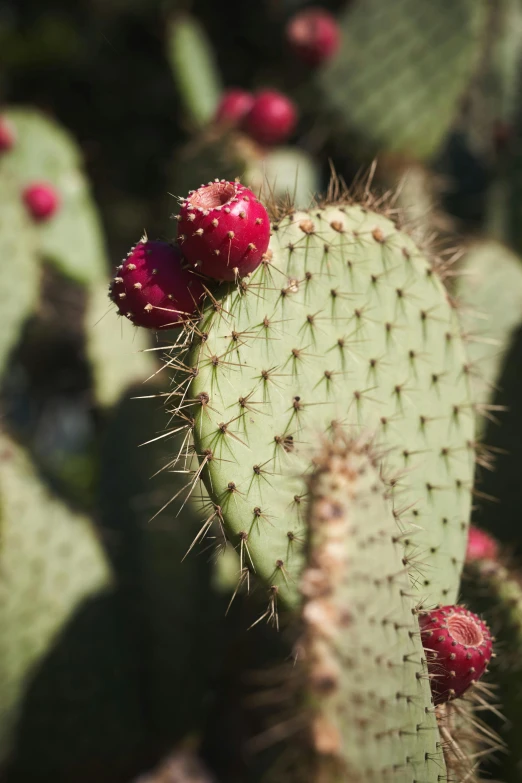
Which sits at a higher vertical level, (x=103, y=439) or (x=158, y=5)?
(x=158, y=5)

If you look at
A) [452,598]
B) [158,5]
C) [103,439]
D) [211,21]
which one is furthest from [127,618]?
[211,21]

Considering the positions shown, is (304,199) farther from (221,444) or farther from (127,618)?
(221,444)

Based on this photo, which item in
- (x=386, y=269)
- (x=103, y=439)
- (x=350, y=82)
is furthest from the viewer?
(x=350, y=82)

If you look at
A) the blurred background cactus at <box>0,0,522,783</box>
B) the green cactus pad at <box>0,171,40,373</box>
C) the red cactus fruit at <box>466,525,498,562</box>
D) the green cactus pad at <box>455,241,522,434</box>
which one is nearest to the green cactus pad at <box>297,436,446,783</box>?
the blurred background cactus at <box>0,0,522,783</box>

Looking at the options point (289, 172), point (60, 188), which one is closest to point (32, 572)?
point (289, 172)

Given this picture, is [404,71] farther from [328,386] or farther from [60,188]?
[328,386]
